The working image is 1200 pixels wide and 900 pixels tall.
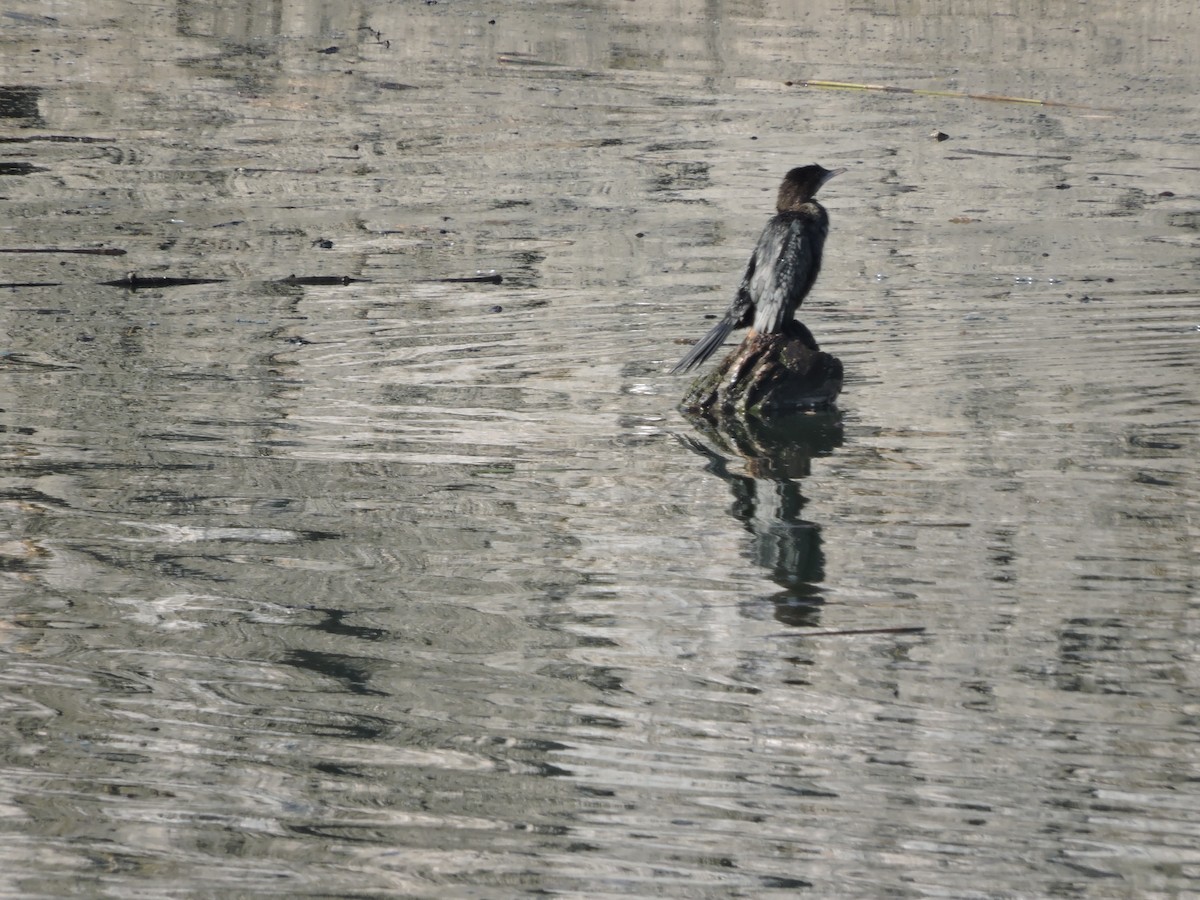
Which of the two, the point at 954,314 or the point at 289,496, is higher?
the point at 954,314

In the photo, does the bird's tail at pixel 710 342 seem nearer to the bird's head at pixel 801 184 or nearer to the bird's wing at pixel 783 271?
the bird's wing at pixel 783 271

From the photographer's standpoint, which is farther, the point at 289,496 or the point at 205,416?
the point at 205,416

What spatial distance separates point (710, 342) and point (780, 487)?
1035 mm

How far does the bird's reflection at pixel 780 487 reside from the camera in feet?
14.1

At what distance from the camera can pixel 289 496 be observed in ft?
16.2

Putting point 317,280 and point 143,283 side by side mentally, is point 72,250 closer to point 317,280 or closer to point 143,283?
point 143,283

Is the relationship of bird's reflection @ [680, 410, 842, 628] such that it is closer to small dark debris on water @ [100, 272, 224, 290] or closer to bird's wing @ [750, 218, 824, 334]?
bird's wing @ [750, 218, 824, 334]

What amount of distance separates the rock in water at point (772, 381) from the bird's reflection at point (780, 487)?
50 mm

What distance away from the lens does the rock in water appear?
5.93 m

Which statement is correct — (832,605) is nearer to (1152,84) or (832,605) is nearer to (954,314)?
(954,314)

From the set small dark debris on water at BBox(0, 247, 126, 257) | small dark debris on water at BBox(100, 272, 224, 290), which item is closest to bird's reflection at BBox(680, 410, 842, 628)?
small dark debris on water at BBox(100, 272, 224, 290)

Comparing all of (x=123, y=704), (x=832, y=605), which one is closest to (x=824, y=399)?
(x=832, y=605)

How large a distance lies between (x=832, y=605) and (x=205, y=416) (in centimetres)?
250

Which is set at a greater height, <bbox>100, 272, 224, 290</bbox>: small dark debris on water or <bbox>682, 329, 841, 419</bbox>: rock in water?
<bbox>100, 272, 224, 290</bbox>: small dark debris on water
